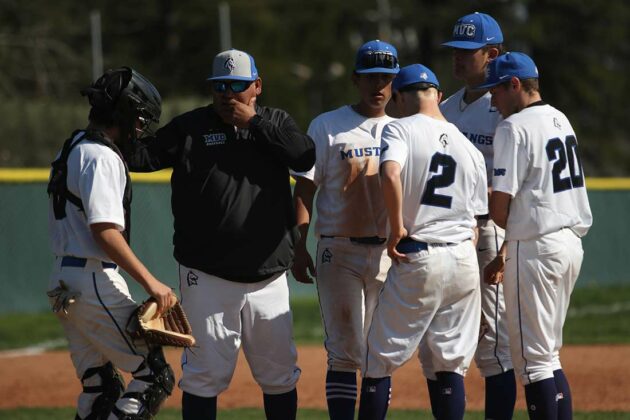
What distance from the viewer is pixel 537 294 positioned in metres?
Answer: 6.38

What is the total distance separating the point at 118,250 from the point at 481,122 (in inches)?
107

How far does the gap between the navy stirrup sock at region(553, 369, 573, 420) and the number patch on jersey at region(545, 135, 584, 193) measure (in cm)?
110

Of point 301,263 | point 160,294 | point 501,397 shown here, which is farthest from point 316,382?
point 160,294

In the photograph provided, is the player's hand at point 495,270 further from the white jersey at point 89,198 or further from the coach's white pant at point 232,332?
the white jersey at point 89,198

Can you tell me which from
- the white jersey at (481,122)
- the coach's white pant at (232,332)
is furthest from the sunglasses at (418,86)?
the coach's white pant at (232,332)

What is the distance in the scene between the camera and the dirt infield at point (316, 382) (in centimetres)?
929

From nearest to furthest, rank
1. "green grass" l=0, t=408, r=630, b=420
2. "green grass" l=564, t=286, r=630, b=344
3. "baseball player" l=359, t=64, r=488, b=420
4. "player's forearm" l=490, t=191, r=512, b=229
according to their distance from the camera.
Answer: "baseball player" l=359, t=64, r=488, b=420
"player's forearm" l=490, t=191, r=512, b=229
"green grass" l=0, t=408, r=630, b=420
"green grass" l=564, t=286, r=630, b=344

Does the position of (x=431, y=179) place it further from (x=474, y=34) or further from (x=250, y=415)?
(x=250, y=415)

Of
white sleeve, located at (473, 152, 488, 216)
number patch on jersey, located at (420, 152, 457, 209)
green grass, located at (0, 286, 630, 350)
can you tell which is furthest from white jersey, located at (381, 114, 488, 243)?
green grass, located at (0, 286, 630, 350)

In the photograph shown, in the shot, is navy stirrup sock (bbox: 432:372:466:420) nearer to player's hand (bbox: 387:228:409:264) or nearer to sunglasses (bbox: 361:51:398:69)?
player's hand (bbox: 387:228:409:264)

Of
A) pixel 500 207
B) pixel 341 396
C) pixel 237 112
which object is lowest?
pixel 341 396

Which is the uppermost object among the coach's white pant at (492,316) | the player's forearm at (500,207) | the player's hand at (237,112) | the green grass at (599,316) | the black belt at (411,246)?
the player's hand at (237,112)

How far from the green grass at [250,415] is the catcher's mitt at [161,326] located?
271 centimetres

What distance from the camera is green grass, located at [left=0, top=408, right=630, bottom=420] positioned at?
830 cm
